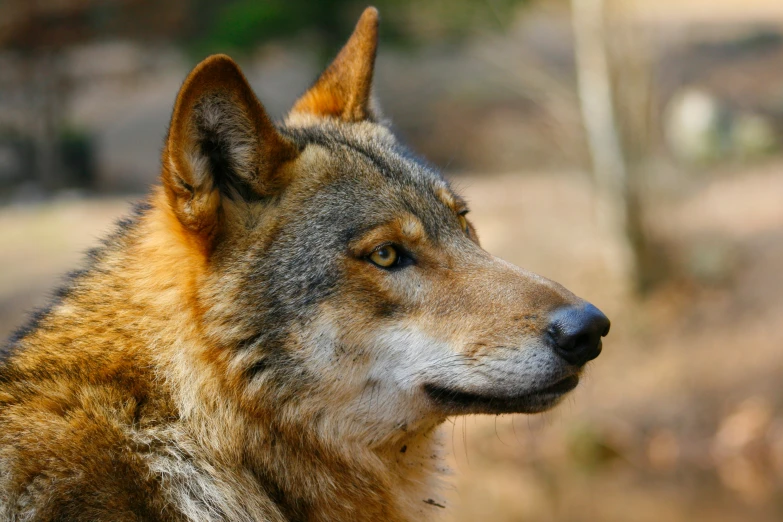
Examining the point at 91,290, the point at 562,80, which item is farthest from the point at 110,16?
the point at 91,290

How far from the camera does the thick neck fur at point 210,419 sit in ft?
11.5

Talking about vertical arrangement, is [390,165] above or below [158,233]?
above

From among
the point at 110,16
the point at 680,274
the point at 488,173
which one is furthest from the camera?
the point at 110,16

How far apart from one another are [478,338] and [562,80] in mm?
11319

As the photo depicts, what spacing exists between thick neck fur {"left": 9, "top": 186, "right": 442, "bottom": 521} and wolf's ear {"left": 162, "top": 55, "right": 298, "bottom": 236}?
0.19 m

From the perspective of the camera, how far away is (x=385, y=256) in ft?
12.2

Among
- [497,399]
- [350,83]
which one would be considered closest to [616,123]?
[350,83]

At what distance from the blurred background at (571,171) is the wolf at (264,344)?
2.30ft

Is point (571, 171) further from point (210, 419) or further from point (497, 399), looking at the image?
point (210, 419)

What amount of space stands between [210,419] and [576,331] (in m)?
1.61

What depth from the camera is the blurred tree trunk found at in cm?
1202

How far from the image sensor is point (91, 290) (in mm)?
3830

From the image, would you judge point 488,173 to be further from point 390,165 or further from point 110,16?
point 390,165

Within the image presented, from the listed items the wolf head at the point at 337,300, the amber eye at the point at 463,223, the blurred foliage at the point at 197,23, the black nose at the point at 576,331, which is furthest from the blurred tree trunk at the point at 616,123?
the black nose at the point at 576,331
